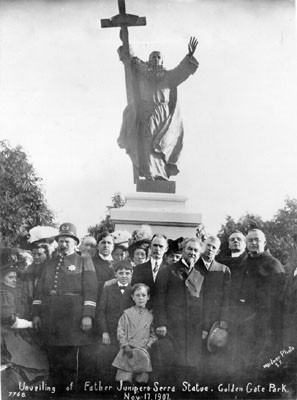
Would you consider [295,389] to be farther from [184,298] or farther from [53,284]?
[53,284]

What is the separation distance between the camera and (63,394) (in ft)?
17.1

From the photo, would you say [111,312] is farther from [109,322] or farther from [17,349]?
[17,349]

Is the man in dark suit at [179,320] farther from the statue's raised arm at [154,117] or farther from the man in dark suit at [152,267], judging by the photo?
the statue's raised arm at [154,117]

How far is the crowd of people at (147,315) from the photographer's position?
5.16m

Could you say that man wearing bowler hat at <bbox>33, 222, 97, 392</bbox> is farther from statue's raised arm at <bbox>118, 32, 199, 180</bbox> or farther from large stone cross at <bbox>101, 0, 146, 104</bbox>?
large stone cross at <bbox>101, 0, 146, 104</bbox>

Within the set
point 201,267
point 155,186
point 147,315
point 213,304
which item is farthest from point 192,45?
point 147,315

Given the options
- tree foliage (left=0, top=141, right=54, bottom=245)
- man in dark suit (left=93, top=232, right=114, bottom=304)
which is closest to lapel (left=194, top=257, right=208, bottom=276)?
man in dark suit (left=93, top=232, right=114, bottom=304)

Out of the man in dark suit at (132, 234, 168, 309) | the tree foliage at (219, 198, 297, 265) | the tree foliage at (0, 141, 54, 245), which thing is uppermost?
the tree foliage at (0, 141, 54, 245)

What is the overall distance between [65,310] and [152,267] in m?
0.87

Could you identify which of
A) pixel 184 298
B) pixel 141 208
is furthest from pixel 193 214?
pixel 184 298

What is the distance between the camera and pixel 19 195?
6.00 meters

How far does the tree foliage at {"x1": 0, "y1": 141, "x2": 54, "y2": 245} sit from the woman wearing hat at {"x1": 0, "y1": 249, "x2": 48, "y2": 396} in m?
0.74

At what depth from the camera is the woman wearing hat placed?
5.22 meters

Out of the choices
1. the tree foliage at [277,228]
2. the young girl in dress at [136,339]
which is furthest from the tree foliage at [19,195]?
the tree foliage at [277,228]
